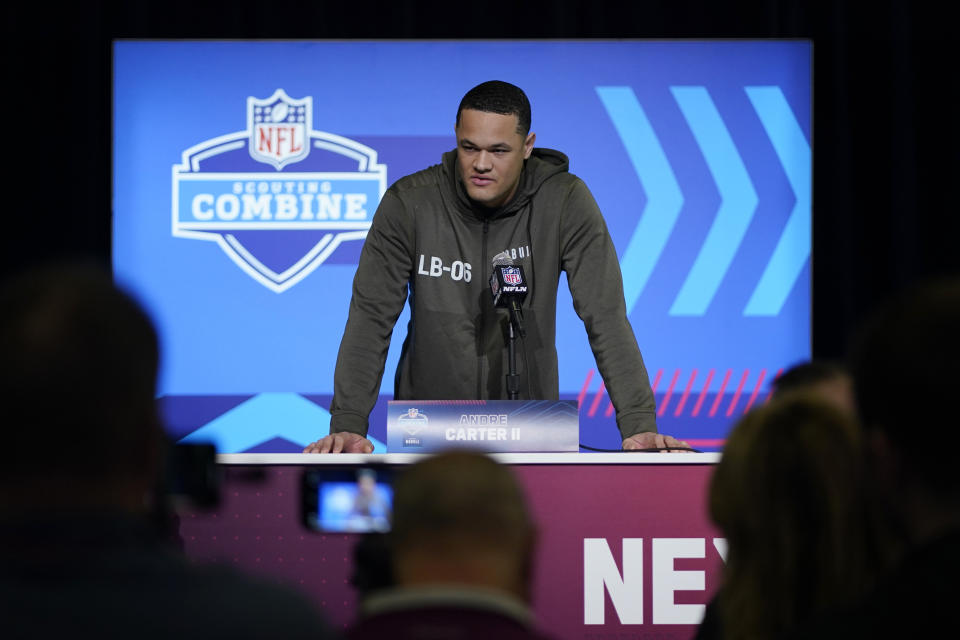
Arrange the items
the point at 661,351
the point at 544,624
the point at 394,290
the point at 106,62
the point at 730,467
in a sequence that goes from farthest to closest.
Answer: the point at 106,62 < the point at 661,351 < the point at 394,290 < the point at 544,624 < the point at 730,467

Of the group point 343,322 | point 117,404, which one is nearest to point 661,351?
point 343,322

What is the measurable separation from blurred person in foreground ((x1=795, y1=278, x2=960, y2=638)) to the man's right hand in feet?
5.93

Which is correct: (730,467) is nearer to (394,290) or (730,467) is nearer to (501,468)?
(501,468)

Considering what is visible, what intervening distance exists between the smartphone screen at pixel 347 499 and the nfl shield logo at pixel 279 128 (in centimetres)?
331

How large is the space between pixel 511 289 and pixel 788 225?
2533mm

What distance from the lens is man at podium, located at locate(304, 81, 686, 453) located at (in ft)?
10.9

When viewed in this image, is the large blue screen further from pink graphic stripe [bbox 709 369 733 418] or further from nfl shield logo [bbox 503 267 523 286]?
nfl shield logo [bbox 503 267 523 286]

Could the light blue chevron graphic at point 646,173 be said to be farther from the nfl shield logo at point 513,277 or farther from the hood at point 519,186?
the nfl shield logo at point 513,277

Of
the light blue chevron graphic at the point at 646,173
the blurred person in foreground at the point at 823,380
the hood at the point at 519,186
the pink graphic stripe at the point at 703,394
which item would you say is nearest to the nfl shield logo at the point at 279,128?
the light blue chevron graphic at the point at 646,173

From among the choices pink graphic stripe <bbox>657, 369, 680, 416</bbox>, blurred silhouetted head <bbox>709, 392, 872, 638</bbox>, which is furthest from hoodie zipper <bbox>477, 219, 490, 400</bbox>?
blurred silhouetted head <bbox>709, 392, 872, 638</bbox>

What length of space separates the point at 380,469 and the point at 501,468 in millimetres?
562

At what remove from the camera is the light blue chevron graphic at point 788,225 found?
488 cm

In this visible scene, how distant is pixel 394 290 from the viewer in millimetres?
3326

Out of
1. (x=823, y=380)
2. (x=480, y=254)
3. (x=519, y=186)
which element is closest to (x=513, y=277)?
(x=480, y=254)
